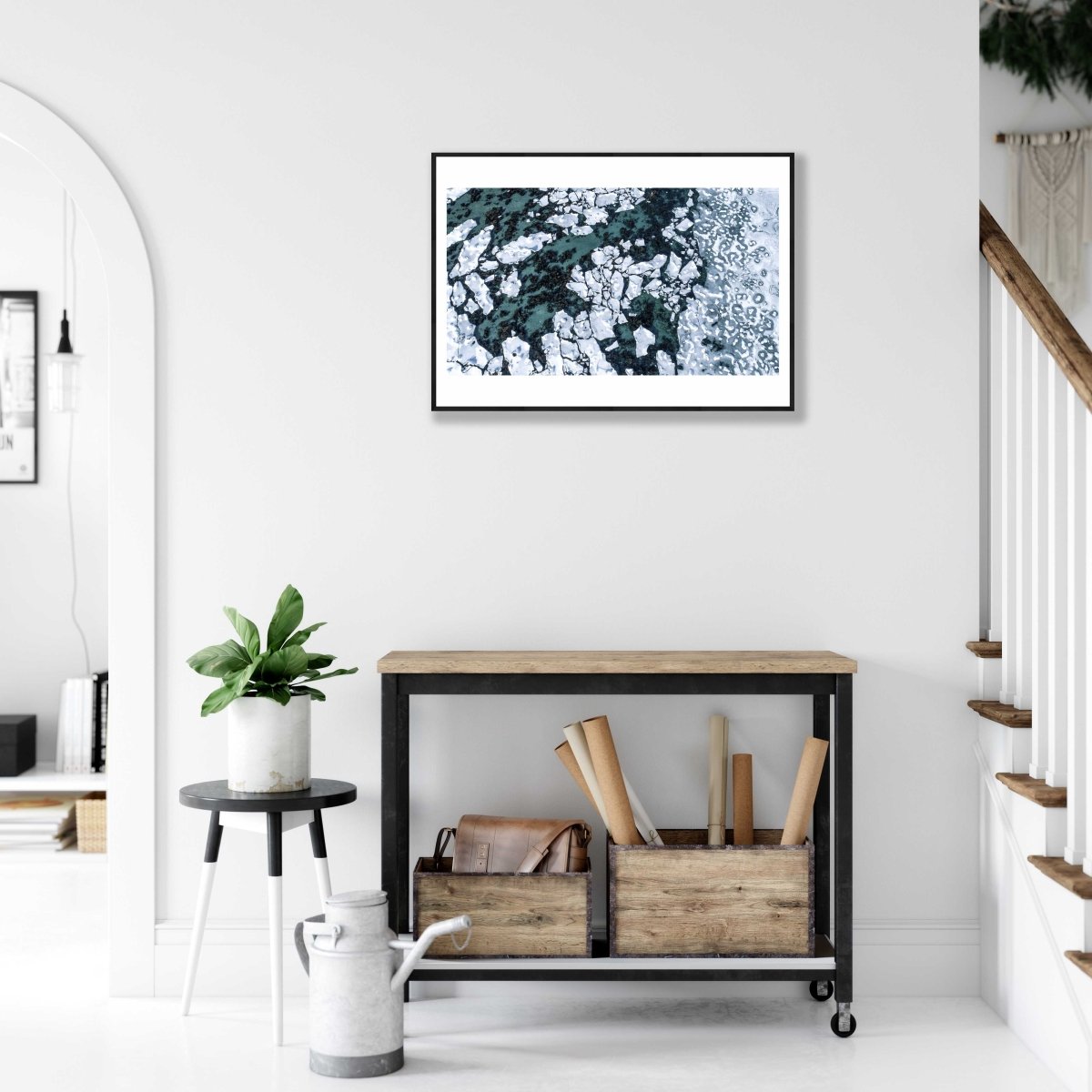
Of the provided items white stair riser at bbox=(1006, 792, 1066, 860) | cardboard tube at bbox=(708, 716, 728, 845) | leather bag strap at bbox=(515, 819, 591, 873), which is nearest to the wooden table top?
cardboard tube at bbox=(708, 716, 728, 845)

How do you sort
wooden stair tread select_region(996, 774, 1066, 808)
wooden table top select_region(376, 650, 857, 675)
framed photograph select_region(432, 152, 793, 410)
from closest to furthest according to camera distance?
wooden stair tread select_region(996, 774, 1066, 808)
wooden table top select_region(376, 650, 857, 675)
framed photograph select_region(432, 152, 793, 410)

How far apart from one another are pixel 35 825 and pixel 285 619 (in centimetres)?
209

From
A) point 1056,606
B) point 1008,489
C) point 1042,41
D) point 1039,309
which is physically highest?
point 1042,41

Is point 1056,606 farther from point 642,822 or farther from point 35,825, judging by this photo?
point 35,825

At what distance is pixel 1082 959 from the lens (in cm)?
206

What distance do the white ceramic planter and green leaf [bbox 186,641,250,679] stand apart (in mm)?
70

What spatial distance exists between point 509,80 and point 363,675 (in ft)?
4.63

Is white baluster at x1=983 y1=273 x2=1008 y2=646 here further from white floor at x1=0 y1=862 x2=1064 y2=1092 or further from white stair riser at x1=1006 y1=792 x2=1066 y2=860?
white floor at x1=0 y1=862 x2=1064 y2=1092

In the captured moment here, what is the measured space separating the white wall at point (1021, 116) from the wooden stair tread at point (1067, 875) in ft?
7.96

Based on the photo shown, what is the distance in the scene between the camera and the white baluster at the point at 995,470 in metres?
2.73

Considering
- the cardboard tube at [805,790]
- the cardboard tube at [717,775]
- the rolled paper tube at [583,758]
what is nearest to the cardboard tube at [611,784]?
the rolled paper tube at [583,758]

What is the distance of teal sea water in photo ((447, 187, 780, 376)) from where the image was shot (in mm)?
2727

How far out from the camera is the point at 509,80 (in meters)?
2.73

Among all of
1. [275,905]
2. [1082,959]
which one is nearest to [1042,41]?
[1082,959]
